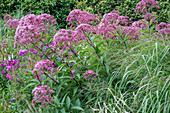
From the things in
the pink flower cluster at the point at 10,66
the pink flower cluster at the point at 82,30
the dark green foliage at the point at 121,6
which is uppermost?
the pink flower cluster at the point at 82,30

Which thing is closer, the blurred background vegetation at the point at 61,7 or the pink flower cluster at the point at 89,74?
the pink flower cluster at the point at 89,74

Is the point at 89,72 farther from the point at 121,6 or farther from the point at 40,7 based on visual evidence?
the point at 40,7

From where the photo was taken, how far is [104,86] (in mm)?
3215

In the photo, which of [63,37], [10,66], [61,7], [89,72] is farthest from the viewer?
[61,7]

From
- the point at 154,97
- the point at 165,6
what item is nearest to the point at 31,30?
the point at 154,97

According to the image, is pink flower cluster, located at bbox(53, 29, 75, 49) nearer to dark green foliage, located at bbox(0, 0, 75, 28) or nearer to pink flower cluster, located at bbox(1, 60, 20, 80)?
pink flower cluster, located at bbox(1, 60, 20, 80)

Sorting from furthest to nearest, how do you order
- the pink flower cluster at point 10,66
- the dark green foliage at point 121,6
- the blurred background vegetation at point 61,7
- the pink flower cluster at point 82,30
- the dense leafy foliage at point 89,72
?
the blurred background vegetation at point 61,7 < the dark green foliage at point 121,6 < the pink flower cluster at point 10,66 < the pink flower cluster at point 82,30 < the dense leafy foliage at point 89,72

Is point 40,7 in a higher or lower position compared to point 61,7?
higher

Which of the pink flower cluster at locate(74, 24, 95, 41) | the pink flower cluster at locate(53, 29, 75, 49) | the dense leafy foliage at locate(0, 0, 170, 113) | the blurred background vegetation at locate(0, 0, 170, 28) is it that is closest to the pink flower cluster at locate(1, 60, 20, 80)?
the dense leafy foliage at locate(0, 0, 170, 113)

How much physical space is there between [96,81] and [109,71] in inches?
11.1

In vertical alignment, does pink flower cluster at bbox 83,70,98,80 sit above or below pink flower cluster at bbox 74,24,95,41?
below

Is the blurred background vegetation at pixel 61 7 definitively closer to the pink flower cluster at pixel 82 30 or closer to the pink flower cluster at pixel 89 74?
the pink flower cluster at pixel 82 30

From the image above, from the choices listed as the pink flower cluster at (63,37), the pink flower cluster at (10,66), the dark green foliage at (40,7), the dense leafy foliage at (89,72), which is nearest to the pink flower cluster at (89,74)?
the dense leafy foliage at (89,72)

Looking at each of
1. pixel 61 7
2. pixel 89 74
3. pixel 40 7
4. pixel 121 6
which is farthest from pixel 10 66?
pixel 121 6
